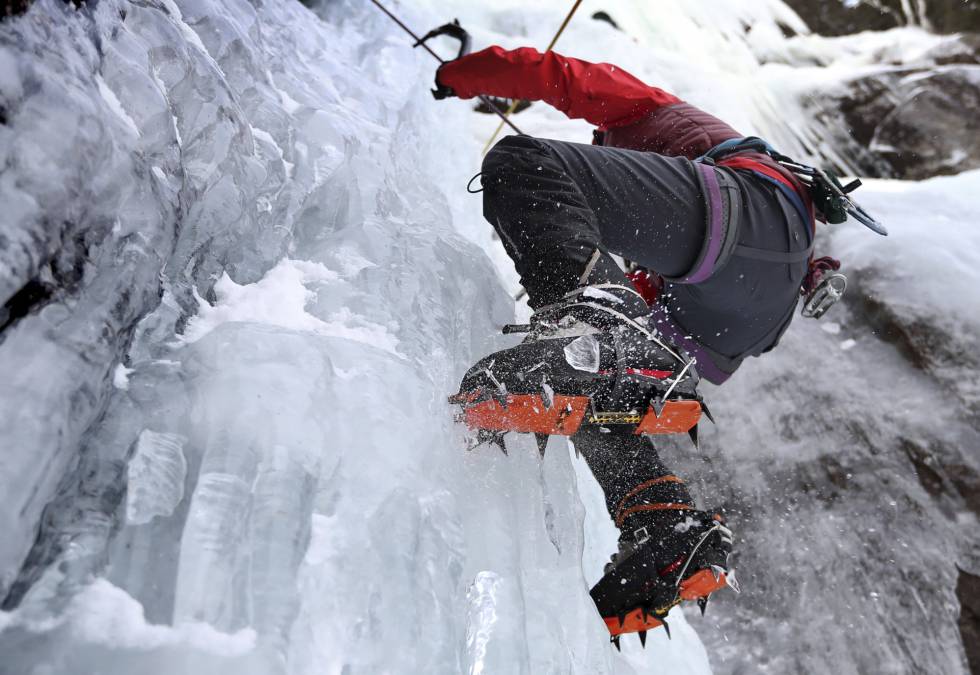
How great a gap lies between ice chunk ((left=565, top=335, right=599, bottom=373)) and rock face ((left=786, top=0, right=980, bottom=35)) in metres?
9.91

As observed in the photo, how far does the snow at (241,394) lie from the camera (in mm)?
733

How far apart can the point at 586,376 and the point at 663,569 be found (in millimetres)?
512

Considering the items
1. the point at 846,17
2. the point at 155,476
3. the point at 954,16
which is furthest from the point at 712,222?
the point at 954,16

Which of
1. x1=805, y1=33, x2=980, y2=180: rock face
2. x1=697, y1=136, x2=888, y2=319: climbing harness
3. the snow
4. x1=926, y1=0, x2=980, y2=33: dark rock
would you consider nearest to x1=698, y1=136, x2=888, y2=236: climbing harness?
x1=697, y1=136, x2=888, y2=319: climbing harness

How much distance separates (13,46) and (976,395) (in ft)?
14.0

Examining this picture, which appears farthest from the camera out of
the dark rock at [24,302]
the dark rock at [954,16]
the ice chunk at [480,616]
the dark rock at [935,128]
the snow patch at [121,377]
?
the dark rock at [954,16]

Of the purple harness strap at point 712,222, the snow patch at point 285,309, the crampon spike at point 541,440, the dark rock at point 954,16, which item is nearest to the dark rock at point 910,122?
the dark rock at point 954,16

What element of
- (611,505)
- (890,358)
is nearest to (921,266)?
(890,358)

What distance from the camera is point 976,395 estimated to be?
343 centimetres

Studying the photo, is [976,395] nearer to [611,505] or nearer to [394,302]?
[611,505]

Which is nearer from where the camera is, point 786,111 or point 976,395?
point 976,395

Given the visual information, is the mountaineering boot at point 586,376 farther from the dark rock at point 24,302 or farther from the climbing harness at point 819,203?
the dark rock at point 24,302

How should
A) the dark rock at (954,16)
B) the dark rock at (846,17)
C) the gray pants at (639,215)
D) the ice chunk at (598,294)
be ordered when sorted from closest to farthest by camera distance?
the ice chunk at (598,294) < the gray pants at (639,215) < the dark rock at (954,16) < the dark rock at (846,17)

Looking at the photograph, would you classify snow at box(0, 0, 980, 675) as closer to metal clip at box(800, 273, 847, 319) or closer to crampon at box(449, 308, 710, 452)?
crampon at box(449, 308, 710, 452)
